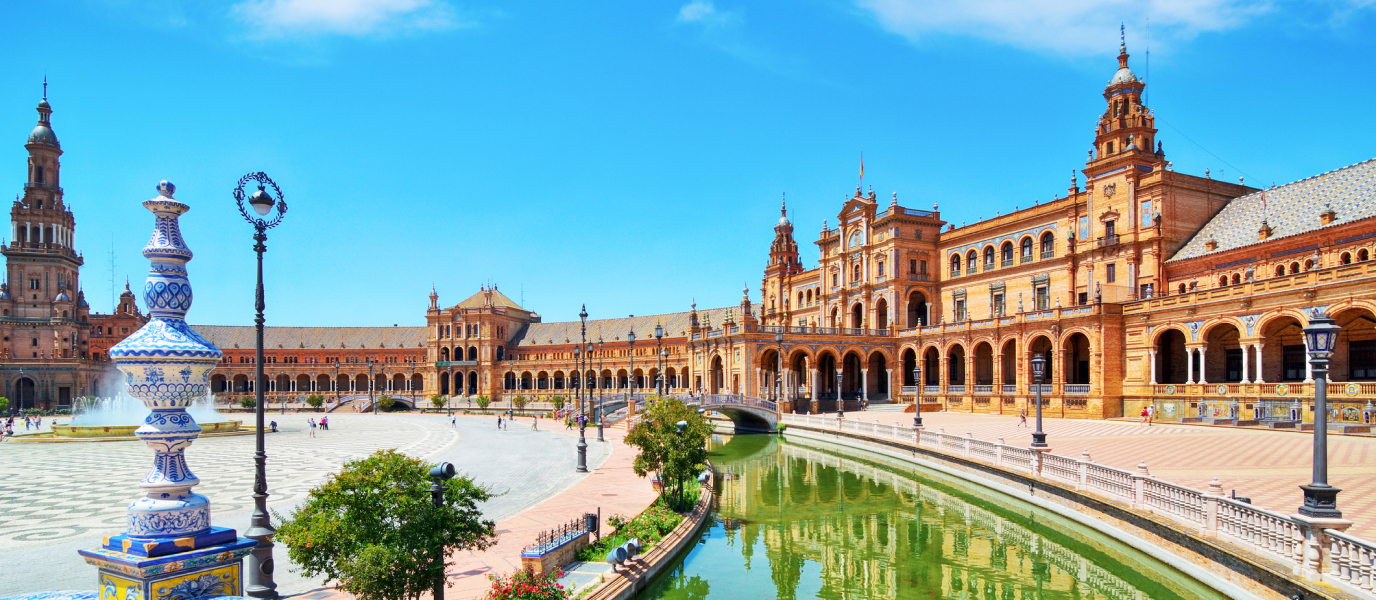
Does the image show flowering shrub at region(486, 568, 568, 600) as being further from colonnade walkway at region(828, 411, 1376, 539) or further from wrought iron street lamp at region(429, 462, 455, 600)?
colonnade walkway at region(828, 411, 1376, 539)

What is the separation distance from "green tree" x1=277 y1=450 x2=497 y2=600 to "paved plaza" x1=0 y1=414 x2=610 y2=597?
3.57 m

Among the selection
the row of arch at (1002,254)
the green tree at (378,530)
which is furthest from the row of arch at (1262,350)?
the green tree at (378,530)

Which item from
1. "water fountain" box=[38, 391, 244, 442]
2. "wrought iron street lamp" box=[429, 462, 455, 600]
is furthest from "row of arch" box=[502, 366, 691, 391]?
"wrought iron street lamp" box=[429, 462, 455, 600]

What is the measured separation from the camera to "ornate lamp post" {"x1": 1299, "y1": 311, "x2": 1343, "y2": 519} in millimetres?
10352

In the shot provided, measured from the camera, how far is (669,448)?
20141mm

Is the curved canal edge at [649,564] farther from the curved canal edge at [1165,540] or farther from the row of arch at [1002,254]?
the row of arch at [1002,254]

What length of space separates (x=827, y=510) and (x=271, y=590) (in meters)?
17.0

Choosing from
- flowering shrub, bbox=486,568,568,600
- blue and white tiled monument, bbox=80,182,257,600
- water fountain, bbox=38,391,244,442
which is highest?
blue and white tiled monument, bbox=80,182,257,600

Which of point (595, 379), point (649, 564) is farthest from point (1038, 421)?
point (595, 379)

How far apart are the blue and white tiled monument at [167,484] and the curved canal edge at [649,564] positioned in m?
7.20

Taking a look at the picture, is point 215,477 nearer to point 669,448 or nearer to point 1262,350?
point 669,448

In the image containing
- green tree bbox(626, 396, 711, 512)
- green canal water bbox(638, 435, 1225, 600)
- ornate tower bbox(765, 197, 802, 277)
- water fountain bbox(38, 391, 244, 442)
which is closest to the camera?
green canal water bbox(638, 435, 1225, 600)

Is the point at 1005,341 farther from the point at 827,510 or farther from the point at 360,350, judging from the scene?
the point at 360,350

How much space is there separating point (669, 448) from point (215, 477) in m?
17.1
